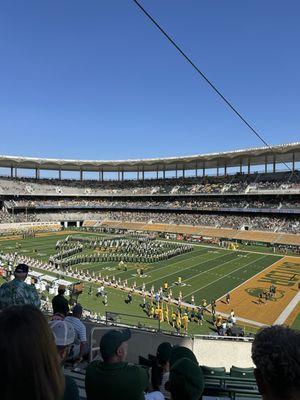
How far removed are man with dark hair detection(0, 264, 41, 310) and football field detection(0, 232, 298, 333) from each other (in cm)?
→ 1311

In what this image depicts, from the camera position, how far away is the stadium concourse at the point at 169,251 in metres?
9.17

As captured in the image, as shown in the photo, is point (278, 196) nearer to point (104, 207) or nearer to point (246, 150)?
point (246, 150)

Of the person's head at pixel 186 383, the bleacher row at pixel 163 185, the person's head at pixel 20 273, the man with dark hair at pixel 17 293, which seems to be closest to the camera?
the person's head at pixel 186 383

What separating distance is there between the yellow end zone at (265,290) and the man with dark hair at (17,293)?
50.4ft

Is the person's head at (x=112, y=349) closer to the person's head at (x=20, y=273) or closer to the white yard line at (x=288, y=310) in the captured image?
the person's head at (x=20, y=273)

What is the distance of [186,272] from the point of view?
91.7ft

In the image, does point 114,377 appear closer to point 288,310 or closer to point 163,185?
point 288,310

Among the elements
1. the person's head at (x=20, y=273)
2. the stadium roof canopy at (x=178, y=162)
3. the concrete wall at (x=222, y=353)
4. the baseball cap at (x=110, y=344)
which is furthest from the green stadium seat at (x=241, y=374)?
the stadium roof canopy at (x=178, y=162)

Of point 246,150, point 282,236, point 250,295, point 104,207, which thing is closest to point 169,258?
point 250,295

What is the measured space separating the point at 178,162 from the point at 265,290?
43809mm

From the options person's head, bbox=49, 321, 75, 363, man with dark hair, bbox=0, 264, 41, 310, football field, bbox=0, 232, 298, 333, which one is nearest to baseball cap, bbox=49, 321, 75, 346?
person's head, bbox=49, 321, 75, 363

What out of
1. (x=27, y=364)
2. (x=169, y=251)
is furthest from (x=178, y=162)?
(x=27, y=364)

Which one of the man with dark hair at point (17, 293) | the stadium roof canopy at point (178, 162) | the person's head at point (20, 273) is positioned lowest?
the man with dark hair at point (17, 293)

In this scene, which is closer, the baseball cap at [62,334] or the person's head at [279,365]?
the person's head at [279,365]
